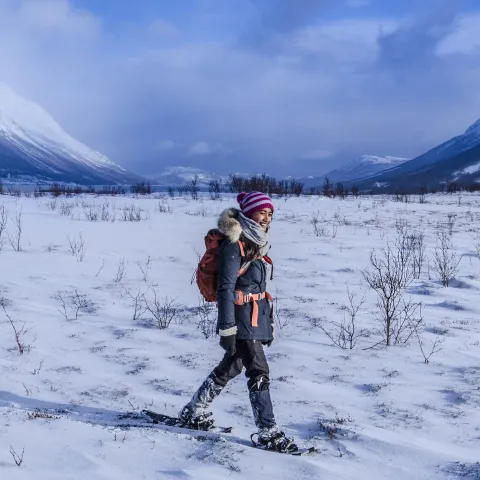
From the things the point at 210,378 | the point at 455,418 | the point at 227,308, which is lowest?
the point at 455,418

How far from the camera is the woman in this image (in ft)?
8.79

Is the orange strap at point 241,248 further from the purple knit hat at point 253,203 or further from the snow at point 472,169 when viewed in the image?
the snow at point 472,169

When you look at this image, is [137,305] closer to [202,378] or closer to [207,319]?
[207,319]

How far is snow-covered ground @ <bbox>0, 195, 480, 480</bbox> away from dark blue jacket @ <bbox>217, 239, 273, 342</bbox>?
24.5 inches

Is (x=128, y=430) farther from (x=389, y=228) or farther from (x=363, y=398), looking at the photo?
(x=389, y=228)

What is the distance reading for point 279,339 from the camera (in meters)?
4.65

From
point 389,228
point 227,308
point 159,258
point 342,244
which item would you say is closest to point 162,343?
point 227,308

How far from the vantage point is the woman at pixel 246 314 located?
2.68 metres

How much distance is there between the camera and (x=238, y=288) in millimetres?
2834

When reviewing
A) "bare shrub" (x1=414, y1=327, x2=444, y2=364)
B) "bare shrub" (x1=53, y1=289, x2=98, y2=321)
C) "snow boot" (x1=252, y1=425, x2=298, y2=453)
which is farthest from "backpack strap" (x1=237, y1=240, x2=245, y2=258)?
"bare shrub" (x1=53, y1=289, x2=98, y2=321)

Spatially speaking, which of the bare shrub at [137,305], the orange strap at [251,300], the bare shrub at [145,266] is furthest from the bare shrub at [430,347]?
the bare shrub at [145,266]

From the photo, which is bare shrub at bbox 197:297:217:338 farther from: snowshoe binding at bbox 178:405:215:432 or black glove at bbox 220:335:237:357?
black glove at bbox 220:335:237:357

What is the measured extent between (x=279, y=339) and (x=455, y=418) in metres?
1.81

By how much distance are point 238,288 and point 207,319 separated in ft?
7.66
